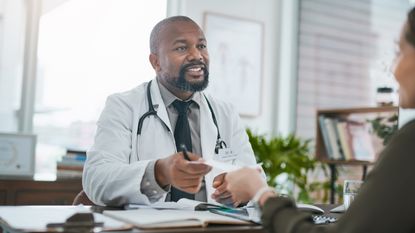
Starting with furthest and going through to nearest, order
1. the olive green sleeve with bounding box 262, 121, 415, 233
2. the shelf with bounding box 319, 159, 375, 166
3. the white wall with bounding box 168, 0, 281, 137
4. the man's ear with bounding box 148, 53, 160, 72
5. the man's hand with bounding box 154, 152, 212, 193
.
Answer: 1. the white wall with bounding box 168, 0, 281, 137
2. the shelf with bounding box 319, 159, 375, 166
3. the man's ear with bounding box 148, 53, 160, 72
4. the man's hand with bounding box 154, 152, 212, 193
5. the olive green sleeve with bounding box 262, 121, 415, 233

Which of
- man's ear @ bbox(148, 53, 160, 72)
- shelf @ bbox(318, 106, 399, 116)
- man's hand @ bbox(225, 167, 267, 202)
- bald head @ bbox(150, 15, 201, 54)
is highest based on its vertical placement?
bald head @ bbox(150, 15, 201, 54)

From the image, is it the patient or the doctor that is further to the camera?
the doctor

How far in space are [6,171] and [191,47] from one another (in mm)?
1815

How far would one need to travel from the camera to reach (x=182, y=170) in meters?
1.55

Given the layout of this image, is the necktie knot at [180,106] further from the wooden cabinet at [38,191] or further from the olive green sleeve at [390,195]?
the wooden cabinet at [38,191]

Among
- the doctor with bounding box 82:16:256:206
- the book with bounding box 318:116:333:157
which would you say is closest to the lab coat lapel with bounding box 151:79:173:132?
the doctor with bounding box 82:16:256:206

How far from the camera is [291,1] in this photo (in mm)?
5000

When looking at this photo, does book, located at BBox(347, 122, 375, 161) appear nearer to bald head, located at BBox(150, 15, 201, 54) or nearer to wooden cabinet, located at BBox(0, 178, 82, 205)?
wooden cabinet, located at BBox(0, 178, 82, 205)

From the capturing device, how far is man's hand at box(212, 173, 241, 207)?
70.2 inches

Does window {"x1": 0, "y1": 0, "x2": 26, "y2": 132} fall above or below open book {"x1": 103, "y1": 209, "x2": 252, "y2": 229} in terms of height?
above

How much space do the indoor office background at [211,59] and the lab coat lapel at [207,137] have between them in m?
1.94

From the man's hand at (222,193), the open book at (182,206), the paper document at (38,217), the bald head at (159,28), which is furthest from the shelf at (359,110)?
the paper document at (38,217)

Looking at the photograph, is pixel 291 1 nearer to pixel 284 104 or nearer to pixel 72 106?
pixel 284 104

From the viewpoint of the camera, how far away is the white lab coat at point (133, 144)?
5.79 ft
